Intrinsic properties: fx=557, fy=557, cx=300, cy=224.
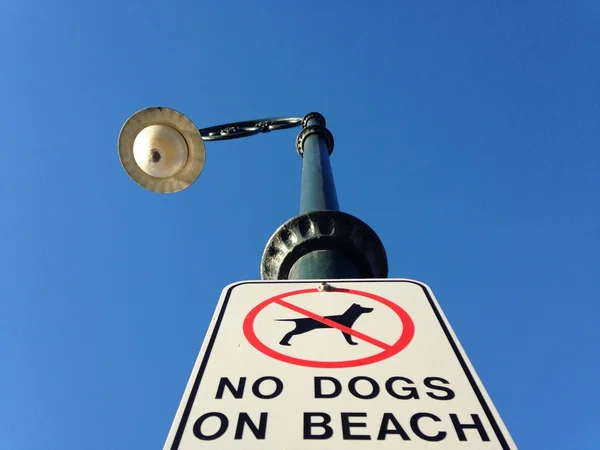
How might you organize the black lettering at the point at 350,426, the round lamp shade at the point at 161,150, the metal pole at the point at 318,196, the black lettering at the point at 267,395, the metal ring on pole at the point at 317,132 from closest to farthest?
the black lettering at the point at 350,426 → the black lettering at the point at 267,395 → the metal pole at the point at 318,196 → the round lamp shade at the point at 161,150 → the metal ring on pole at the point at 317,132

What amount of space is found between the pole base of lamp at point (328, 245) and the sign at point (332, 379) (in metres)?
0.94

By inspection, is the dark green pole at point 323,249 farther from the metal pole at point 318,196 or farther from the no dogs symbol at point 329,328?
the no dogs symbol at point 329,328

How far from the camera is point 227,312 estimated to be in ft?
6.10

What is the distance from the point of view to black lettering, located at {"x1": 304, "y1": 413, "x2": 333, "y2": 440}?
1.31m

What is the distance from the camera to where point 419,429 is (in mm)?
1333

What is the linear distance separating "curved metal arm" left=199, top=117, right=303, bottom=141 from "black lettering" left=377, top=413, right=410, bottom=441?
16.1 ft

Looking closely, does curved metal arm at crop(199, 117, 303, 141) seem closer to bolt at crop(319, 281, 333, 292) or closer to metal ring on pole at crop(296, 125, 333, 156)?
metal ring on pole at crop(296, 125, 333, 156)

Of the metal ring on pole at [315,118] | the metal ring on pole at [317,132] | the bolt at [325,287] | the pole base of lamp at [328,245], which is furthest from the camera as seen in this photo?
the metal ring on pole at [315,118]

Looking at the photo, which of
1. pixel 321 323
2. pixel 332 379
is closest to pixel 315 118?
pixel 321 323

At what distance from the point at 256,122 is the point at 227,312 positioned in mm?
A: 4797

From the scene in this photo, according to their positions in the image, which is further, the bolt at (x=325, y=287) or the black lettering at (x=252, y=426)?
the bolt at (x=325, y=287)

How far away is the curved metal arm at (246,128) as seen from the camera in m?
6.09

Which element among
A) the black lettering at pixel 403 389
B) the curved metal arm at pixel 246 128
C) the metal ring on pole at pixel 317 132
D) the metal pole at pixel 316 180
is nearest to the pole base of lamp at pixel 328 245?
the metal pole at pixel 316 180

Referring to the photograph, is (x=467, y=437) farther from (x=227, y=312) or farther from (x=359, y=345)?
(x=227, y=312)
